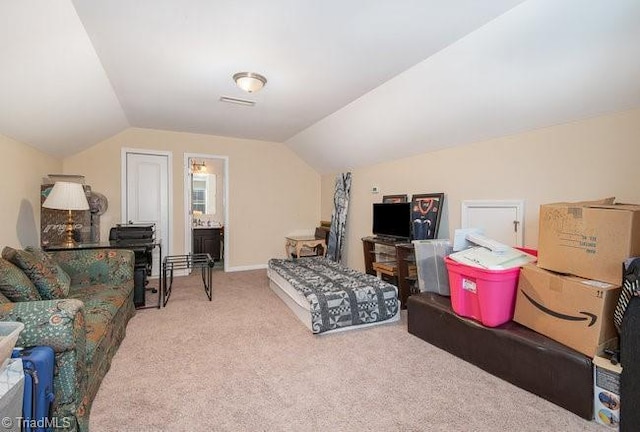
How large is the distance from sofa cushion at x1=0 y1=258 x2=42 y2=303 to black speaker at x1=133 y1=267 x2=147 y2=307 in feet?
4.73

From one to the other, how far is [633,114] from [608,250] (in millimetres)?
1079

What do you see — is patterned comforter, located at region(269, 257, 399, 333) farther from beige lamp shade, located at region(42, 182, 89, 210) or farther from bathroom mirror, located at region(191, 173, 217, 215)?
bathroom mirror, located at region(191, 173, 217, 215)

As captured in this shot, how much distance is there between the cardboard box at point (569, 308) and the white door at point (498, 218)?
30.6 inches

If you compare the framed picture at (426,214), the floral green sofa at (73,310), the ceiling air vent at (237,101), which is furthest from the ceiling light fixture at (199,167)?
the framed picture at (426,214)

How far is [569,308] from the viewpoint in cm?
188

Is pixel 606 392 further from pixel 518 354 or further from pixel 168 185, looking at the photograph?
pixel 168 185

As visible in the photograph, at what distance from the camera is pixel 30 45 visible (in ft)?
6.42

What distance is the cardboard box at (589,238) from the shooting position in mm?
1735

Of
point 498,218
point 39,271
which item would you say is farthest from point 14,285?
point 498,218

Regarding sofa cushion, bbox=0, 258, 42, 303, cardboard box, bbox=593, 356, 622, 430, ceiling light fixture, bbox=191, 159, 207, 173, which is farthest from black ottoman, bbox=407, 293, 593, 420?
ceiling light fixture, bbox=191, 159, 207, 173

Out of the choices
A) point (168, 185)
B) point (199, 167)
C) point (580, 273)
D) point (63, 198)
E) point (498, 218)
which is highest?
point (199, 167)

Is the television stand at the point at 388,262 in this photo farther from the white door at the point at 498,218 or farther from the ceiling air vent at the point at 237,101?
the ceiling air vent at the point at 237,101

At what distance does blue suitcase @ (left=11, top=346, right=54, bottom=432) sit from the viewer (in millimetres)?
1275

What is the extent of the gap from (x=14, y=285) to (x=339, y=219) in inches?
163
